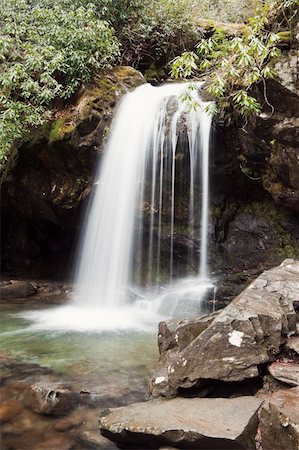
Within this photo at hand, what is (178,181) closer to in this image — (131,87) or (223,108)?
(223,108)

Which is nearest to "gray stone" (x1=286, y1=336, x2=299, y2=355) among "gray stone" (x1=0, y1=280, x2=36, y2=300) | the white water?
the white water

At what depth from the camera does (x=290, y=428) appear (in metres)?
2.82

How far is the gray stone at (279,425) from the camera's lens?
2.80m

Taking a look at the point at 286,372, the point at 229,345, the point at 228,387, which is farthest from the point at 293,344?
the point at 228,387

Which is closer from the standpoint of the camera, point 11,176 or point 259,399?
point 259,399

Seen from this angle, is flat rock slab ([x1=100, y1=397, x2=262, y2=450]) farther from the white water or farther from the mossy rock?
the mossy rock

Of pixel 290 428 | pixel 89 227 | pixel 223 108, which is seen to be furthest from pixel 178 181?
pixel 290 428

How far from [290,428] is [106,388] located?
261cm

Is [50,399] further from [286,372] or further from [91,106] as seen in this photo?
[91,106]

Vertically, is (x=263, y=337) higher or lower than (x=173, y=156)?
lower

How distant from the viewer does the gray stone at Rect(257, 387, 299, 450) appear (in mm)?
2803

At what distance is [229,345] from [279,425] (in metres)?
1.19

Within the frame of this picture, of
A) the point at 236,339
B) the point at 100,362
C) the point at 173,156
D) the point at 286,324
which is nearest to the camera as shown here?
the point at 236,339

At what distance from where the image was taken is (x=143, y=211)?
10.8m
